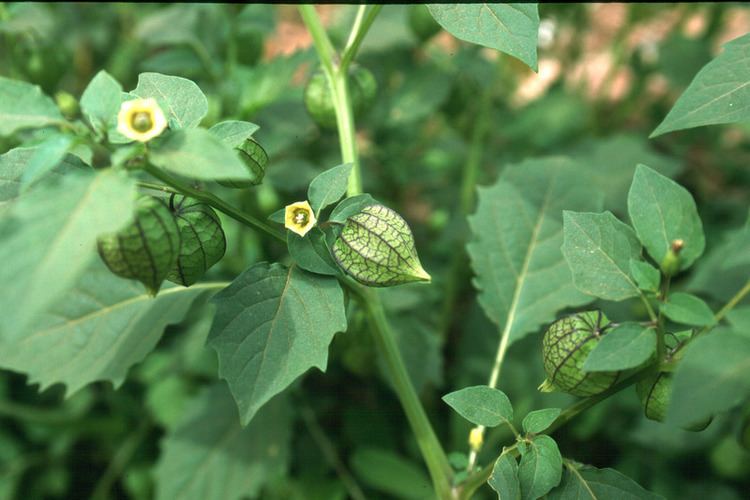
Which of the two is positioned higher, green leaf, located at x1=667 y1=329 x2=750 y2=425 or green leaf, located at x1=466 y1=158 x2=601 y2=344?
green leaf, located at x1=667 y1=329 x2=750 y2=425

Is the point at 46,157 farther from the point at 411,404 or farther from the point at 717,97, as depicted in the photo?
the point at 717,97

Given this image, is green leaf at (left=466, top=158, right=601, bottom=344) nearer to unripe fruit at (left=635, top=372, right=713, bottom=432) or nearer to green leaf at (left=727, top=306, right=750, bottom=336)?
unripe fruit at (left=635, top=372, right=713, bottom=432)

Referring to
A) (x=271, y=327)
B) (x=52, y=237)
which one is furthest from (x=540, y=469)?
(x=52, y=237)

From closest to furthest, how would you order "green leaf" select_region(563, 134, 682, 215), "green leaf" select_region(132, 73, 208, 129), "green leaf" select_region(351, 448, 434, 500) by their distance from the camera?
"green leaf" select_region(132, 73, 208, 129)
"green leaf" select_region(351, 448, 434, 500)
"green leaf" select_region(563, 134, 682, 215)

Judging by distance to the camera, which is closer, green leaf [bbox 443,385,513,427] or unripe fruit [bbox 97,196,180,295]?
unripe fruit [bbox 97,196,180,295]

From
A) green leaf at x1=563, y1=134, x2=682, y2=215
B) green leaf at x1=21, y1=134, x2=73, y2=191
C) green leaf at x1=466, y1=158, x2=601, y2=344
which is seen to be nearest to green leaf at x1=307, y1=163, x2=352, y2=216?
green leaf at x1=21, y1=134, x2=73, y2=191

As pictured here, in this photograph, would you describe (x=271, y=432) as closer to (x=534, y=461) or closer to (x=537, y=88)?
(x=534, y=461)

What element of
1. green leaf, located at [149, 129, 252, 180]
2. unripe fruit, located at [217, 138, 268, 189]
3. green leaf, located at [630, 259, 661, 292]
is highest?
green leaf, located at [149, 129, 252, 180]
